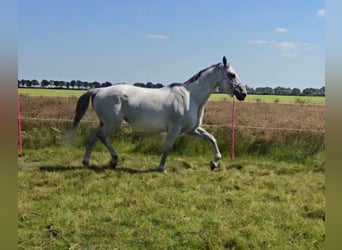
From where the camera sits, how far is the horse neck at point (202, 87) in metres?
6.23

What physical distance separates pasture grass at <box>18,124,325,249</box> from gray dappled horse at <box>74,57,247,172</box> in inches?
21.5

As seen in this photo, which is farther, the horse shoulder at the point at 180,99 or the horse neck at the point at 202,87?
the horse neck at the point at 202,87

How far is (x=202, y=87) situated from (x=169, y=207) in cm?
273

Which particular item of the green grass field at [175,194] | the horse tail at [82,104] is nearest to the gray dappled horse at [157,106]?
the horse tail at [82,104]

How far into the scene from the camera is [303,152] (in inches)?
280

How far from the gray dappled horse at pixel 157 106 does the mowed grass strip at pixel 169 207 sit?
1.82 feet

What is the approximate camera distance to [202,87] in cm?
628

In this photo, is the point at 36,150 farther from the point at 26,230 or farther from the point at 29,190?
the point at 26,230

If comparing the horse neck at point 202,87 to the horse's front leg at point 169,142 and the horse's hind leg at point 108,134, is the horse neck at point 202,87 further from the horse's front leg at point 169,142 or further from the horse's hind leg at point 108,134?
the horse's hind leg at point 108,134

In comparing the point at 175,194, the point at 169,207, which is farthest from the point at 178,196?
the point at 169,207
